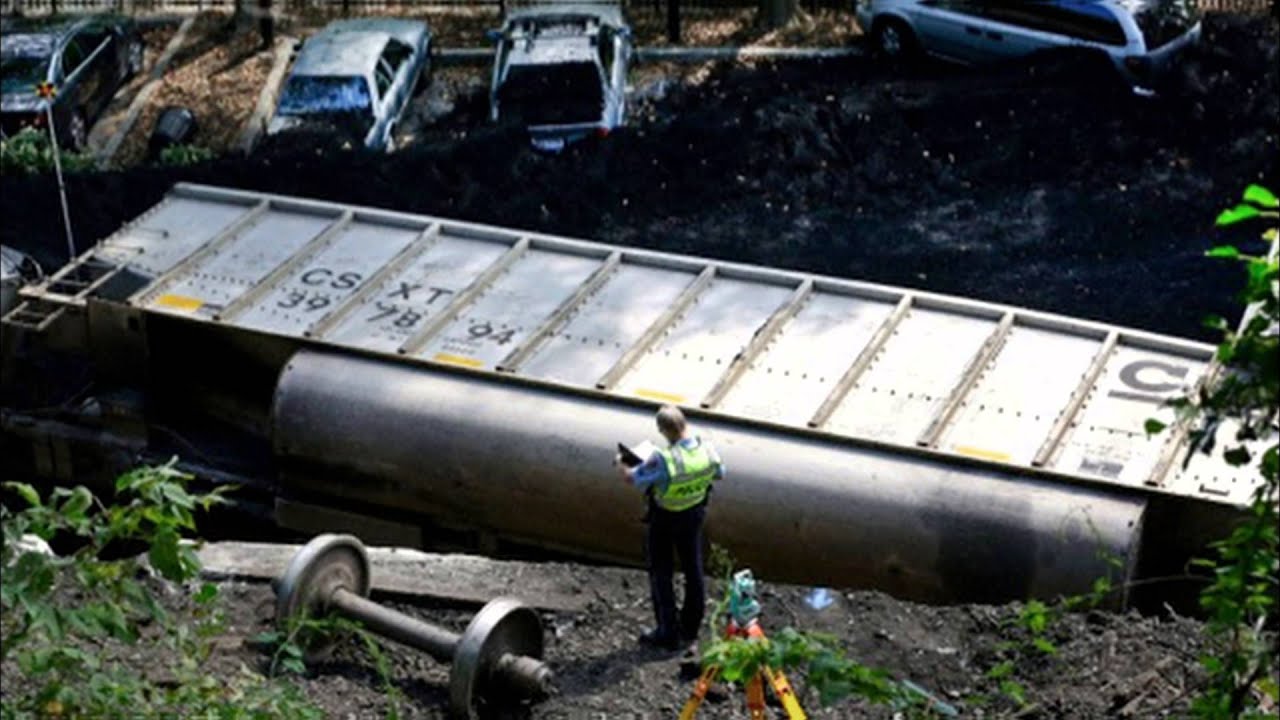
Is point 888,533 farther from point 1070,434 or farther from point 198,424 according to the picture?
point 198,424

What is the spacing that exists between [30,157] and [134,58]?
3611 mm

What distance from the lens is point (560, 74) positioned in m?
20.8

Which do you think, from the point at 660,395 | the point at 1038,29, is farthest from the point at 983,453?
the point at 1038,29

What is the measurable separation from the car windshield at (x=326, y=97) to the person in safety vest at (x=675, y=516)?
1044 cm

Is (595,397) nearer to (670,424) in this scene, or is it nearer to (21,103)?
(670,424)

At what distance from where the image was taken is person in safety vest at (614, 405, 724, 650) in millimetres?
11000

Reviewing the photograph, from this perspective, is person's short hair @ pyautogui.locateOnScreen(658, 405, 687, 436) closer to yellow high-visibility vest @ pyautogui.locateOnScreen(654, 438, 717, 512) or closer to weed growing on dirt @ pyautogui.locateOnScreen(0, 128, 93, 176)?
yellow high-visibility vest @ pyautogui.locateOnScreen(654, 438, 717, 512)

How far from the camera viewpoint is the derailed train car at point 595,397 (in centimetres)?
1229

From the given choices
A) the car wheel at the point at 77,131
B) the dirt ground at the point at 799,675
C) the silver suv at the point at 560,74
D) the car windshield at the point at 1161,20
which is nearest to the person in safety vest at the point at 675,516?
the dirt ground at the point at 799,675

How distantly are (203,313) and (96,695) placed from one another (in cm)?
801

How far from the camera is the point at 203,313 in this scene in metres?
14.8

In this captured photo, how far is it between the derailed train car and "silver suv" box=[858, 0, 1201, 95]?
7.44 meters

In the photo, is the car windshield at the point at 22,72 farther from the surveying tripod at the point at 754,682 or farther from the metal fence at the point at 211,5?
the surveying tripod at the point at 754,682

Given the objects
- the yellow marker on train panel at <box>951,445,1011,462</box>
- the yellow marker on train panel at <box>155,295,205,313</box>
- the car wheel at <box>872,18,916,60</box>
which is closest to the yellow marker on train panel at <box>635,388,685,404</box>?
the yellow marker on train panel at <box>951,445,1011,462</box>
